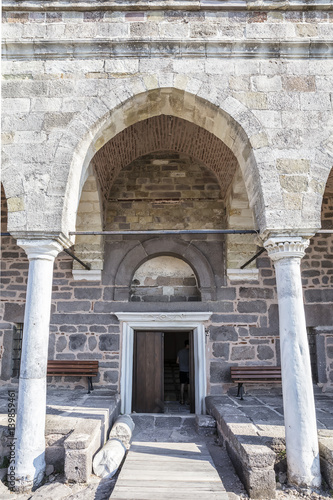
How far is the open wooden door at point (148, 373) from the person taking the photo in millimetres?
6020

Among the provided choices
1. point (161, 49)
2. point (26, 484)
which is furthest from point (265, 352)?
point (161, 49)

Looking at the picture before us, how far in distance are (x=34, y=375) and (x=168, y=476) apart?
59.5 inches

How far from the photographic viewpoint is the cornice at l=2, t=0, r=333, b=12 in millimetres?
4090

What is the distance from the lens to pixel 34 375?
336cm

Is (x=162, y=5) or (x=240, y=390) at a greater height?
(x=162, y=5)

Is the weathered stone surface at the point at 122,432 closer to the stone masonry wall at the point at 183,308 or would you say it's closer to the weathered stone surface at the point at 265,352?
the stone masonry wall at the point at 183,308

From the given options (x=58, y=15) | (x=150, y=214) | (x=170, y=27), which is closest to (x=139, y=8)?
(x=170, y=27)

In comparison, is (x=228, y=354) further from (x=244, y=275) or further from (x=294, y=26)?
(x=294, y=26)

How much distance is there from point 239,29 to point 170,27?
2.60 feet

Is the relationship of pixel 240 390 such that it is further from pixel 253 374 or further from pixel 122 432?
pixel 122 432

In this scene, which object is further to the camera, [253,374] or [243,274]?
[243,274]

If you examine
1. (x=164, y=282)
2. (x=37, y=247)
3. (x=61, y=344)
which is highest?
(x=164, y=282)

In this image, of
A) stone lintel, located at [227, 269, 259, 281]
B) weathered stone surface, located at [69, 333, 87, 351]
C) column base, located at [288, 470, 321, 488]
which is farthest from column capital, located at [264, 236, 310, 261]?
weathered stone surface, located at [69, 333, 87, 351]

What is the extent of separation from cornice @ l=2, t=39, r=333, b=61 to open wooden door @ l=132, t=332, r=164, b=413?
4.24 m
